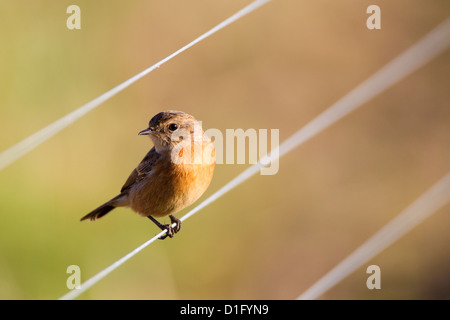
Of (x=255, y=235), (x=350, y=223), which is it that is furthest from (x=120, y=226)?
(x=350, y=223)

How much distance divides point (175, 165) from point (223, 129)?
11.3ft

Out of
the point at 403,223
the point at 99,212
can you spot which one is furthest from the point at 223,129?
the point at 99,212

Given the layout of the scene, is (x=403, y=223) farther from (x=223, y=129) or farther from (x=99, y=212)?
(x=99, y=212)

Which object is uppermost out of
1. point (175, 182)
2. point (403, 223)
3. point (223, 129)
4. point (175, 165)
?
point (223, 129)

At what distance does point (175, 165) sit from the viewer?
13.4 feet

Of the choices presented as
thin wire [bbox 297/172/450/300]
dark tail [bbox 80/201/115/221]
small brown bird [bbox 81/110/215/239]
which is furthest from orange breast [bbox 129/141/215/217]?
thin wire [bbox 297/172/450/300]

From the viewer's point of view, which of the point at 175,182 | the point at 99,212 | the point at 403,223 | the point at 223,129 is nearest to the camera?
the point at 175,182

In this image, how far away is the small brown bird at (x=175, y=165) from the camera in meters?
3.99

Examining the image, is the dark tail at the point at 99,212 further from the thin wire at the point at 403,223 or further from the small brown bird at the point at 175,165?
the thin wire at the point at 403,223

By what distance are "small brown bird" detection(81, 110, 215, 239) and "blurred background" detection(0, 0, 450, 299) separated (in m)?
1.58

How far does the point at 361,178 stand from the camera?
26.8ft

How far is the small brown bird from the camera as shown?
3992 mm

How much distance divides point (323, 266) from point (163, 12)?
409cm

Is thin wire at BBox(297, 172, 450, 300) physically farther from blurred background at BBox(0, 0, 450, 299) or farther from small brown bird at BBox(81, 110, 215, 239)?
small brown bird at BBox(81, 110, 215, 239)
